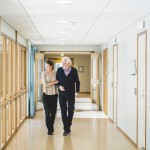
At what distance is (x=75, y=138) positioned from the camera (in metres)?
6.48

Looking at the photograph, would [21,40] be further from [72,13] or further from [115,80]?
[72,13]

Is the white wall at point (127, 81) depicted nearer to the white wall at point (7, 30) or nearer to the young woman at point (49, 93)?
the young woman at point (49, 93)

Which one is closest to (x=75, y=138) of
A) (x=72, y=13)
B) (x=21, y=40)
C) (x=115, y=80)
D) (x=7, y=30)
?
(x=115, y=80)

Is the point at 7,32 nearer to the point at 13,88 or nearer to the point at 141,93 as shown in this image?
the point at 13,88

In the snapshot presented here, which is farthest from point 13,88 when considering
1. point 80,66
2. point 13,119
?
point 80,66

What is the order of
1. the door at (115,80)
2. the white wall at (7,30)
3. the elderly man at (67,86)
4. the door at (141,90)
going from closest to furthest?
the door at (141,90) → the white wall at (7,30) → the elderly man at (67,86) → the door at (115,80)

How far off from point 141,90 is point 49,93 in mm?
2100

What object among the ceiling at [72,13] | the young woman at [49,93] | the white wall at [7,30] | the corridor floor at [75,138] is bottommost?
the corridor floor at [75,138]

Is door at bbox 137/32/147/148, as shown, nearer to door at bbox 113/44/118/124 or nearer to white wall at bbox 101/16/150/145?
white wall at bbox 101/16/150/145

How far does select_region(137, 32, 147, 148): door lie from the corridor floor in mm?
316

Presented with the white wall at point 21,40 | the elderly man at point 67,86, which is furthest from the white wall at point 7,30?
the elderly man at point 67,86

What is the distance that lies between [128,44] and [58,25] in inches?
61.2

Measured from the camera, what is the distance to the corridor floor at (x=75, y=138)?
579cm

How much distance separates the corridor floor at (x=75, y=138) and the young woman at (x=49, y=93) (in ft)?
1.45
